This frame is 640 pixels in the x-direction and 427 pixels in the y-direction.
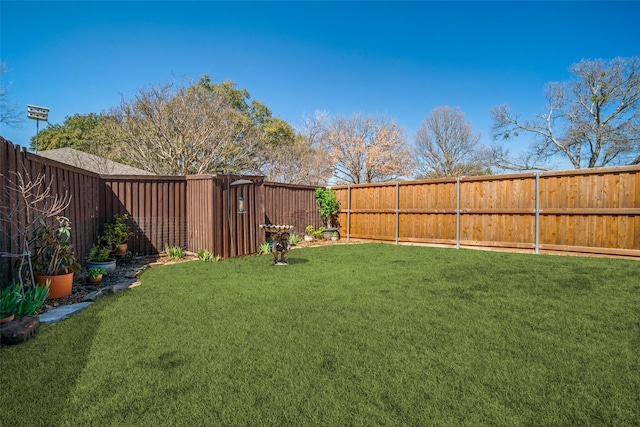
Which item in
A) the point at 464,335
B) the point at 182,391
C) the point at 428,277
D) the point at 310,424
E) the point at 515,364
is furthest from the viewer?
the point at 428,277

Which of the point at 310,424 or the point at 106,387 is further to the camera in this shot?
the point at 106,387

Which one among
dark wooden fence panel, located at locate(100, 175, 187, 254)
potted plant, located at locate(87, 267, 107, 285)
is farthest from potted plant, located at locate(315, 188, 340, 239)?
potted plant, located at locate(87, 267, 107, 285)

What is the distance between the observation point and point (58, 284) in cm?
366

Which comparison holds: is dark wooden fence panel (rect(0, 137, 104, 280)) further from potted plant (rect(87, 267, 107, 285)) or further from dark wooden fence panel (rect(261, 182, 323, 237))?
dark wooden fence panel (rect(261, 182, 323, 237))

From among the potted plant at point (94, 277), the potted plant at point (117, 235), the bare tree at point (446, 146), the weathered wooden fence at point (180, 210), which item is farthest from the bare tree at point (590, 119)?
the potted plant at point (94, 277)

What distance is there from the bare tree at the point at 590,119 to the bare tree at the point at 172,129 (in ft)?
51.7

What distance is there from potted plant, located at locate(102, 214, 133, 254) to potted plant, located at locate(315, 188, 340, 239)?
548 centimetres

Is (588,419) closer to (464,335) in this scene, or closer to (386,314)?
(464,335)

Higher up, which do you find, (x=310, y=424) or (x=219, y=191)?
(x=219, y=191)

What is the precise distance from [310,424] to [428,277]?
11.8 feet

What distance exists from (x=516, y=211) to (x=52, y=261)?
8.47 m

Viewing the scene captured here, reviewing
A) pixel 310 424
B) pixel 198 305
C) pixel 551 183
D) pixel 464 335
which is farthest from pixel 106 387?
pixel 551 183

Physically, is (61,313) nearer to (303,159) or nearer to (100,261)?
(100,261)

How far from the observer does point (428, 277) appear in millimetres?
4691
